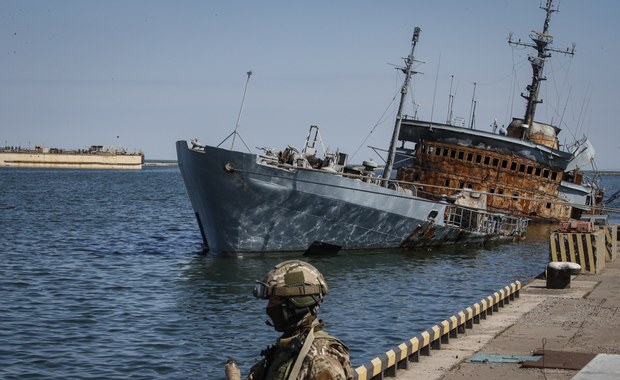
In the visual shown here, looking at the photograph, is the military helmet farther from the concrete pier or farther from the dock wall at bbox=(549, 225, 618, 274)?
the dock wall at bbox=(549, 225, 618, 274)

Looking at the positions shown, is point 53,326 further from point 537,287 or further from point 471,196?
point 471,196

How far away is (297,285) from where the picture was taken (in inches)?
190

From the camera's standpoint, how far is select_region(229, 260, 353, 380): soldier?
4586 millimetres

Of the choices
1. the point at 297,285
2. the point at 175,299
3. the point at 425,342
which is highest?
the point at 297,285

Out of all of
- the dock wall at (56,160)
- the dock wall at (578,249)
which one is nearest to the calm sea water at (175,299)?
the dock wall at (578,249)

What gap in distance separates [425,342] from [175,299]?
1134 centimetres

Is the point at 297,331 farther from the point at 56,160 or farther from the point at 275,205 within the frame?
the point at 56,160

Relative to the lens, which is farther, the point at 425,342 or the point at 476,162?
the point at 476,162

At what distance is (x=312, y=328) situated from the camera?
15.7 ft

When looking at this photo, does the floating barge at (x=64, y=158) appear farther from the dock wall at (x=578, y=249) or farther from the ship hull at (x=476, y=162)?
the dock wall at (x=578, y=249)

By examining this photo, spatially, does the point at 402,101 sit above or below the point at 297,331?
above

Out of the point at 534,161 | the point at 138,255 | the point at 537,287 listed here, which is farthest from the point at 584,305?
the point at 534,161

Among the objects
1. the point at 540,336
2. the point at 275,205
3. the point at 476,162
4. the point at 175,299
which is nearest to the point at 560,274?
the point at 540,336

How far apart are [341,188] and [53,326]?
13386 mm
